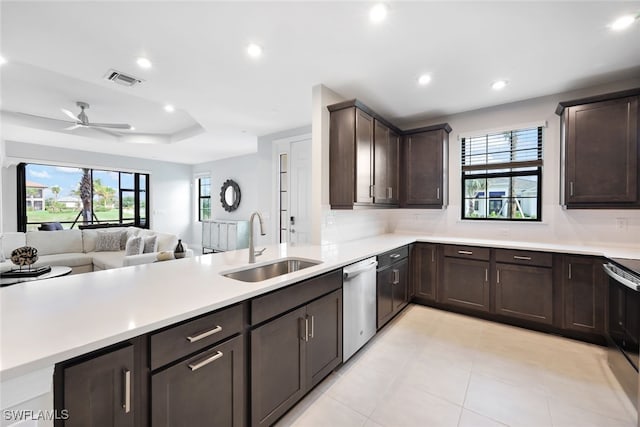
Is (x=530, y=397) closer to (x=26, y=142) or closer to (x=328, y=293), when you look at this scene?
(x=328, y=293)

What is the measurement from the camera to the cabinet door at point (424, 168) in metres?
3.61

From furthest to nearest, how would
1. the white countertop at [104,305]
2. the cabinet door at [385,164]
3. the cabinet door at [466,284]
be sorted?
1. the cabinet door at [385,164]
2. the cabinet door at [466,284]
3. the white countertop at [104,305]

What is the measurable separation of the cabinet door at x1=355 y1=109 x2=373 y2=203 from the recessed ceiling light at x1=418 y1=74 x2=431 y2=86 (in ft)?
2.03

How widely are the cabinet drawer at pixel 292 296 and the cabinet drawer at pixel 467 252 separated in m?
1.85

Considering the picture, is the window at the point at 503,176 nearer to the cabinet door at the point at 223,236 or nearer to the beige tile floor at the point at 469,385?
the beige tile floor at the point at 469,385

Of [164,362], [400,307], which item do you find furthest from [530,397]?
[164,362]

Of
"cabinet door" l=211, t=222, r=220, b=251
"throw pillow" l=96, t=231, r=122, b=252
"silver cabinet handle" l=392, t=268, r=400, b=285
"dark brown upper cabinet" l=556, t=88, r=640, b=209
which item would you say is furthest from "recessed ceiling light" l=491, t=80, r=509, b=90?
"throw pillow" l=96, t=231, r=122, b=252

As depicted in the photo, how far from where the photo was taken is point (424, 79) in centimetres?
278

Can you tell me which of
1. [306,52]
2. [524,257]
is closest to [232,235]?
[306,52]

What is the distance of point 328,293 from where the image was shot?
1951 mm

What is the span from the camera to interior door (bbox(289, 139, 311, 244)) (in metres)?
4.39

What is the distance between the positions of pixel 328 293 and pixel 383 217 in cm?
252

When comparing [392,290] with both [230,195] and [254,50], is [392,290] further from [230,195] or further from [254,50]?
[230,195]

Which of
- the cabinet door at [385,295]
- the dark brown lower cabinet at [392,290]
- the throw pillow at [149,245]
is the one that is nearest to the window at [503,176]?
the dark brown lower cabinet at [392,290]
